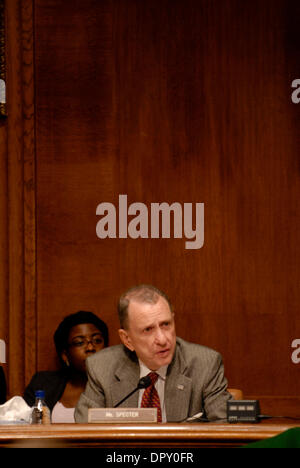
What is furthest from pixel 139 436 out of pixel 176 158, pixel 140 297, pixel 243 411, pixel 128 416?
pixel 176 158

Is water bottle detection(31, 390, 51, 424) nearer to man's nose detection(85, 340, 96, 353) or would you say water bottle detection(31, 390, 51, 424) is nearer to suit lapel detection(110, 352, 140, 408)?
suit lapel detection(110, 352, 140, 408)

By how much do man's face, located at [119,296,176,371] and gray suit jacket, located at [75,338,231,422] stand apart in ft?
0.29

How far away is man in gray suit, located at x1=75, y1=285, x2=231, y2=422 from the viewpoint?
274 centimetres

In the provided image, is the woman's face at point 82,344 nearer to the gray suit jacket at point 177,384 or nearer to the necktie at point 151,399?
the gray suit jacket at point 177,384

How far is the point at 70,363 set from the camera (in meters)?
3.75

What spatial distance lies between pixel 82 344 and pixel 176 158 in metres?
1.14

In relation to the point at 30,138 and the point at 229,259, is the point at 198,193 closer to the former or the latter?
the point at 229,259

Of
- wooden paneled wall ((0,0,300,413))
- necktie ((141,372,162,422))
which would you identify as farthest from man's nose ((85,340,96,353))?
necktie ((141,372,162,422))

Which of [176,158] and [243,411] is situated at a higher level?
[176,158]

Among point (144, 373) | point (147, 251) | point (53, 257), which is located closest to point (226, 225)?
point (147, 251)

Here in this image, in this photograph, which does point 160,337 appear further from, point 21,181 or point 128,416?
point 21,181

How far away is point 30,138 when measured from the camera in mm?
4055

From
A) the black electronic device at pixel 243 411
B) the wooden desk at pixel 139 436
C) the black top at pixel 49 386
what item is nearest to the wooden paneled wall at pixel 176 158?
the black top at pixel 49 386

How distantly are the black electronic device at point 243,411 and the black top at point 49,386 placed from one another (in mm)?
1681
